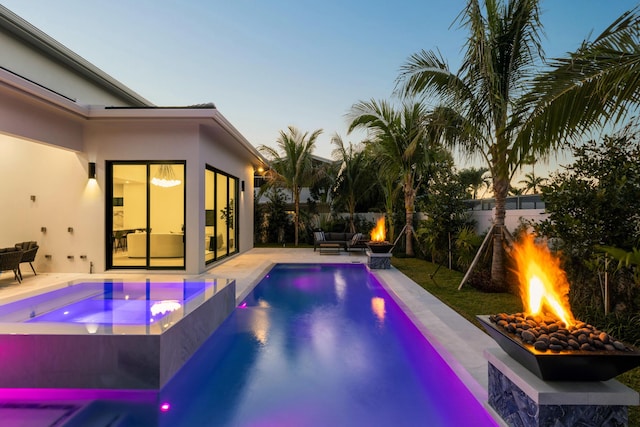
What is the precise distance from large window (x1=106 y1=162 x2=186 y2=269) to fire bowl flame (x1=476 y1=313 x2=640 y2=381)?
26.1 feet

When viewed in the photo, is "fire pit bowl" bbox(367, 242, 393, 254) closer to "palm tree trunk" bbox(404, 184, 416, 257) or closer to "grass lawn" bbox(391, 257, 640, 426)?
"grass lawn" bbox(391, 257, 640, 426)

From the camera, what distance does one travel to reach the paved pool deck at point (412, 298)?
3.52 m

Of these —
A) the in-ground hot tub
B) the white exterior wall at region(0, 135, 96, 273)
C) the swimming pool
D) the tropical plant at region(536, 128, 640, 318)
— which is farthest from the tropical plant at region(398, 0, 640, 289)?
the white exterior wall at region(0, 135, 96, 273)

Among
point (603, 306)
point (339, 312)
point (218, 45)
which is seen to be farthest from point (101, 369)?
point (218, 45)

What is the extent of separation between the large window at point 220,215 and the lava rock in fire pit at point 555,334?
317 inches

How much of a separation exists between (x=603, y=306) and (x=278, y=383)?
4.39 meters

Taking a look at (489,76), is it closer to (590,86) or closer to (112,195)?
(590,86)

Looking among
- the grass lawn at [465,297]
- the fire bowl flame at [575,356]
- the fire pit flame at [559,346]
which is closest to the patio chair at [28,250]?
the grass lawn at [465,297]

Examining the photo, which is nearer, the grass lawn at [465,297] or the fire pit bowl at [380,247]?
the grass lawn at [465,297]

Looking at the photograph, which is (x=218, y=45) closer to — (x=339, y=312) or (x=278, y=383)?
(x=339, y=312)

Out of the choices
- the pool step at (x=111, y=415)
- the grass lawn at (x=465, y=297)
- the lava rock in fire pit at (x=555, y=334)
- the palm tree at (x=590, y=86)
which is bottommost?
the pool step at (x=111, y=415)

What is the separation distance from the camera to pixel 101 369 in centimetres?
321

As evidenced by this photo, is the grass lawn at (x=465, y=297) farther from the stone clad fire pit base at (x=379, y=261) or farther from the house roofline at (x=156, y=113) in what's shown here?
the house roofline at (x=156, y=113)

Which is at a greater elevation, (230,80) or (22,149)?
(230,80)
